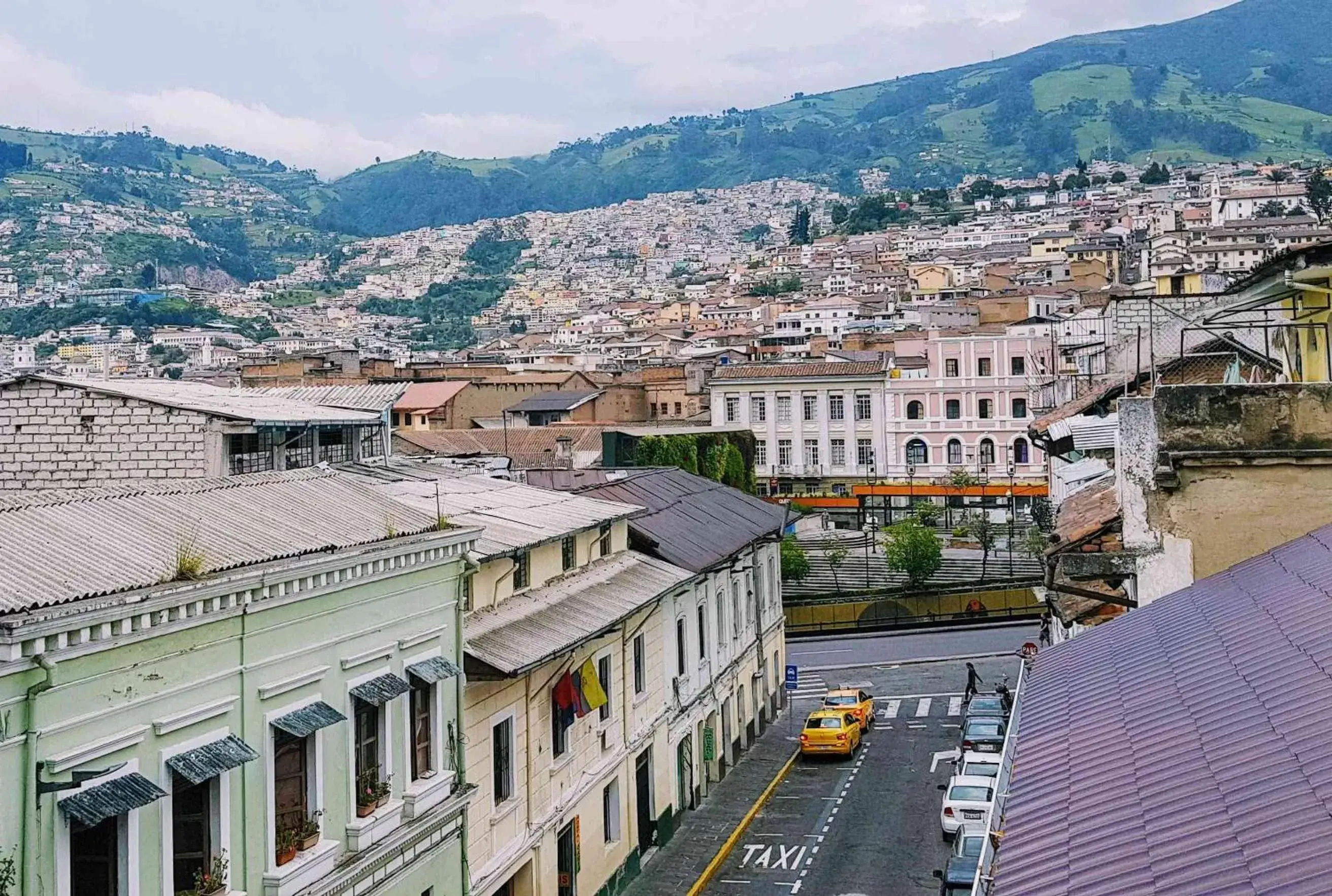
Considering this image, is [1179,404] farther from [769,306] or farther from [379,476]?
[769,306]

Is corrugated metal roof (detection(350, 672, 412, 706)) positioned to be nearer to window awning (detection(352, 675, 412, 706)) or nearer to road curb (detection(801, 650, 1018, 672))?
window awning (detection(352, 675, 412, 706))

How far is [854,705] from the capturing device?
3506 cm

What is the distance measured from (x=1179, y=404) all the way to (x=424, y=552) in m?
8.27

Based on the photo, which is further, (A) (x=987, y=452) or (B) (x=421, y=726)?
(A) (x=987, y=452)

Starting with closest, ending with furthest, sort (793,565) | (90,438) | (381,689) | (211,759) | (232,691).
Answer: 1. (211,759)
2. (232,691)
3. (381,689)
4. (90,438)
5. (793,565)

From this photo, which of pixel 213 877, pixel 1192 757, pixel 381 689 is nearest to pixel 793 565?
pixel 381 689

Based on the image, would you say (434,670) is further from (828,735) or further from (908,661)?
(908,661)

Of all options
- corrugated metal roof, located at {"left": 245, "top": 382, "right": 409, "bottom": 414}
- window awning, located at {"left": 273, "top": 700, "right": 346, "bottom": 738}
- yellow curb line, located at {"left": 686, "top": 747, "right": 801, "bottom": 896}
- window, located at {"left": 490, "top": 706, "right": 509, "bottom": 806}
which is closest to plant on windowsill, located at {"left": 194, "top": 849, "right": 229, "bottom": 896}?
window awning, located at {"left": 273, "top": 700, "right": 346, "bottom": 738}

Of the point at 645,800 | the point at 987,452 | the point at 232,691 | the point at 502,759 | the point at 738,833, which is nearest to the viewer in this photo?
the point at 232,691

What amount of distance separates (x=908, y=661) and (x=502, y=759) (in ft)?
94.7

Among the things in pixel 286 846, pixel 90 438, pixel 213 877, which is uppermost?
pixel 90 438

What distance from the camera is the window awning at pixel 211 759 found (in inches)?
449

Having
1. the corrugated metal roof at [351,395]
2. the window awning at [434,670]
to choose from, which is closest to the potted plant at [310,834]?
the window awning at [434,670]

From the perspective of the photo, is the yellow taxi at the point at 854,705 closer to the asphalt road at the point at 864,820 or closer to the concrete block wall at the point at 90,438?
the asphalt road at the point at 864,820
